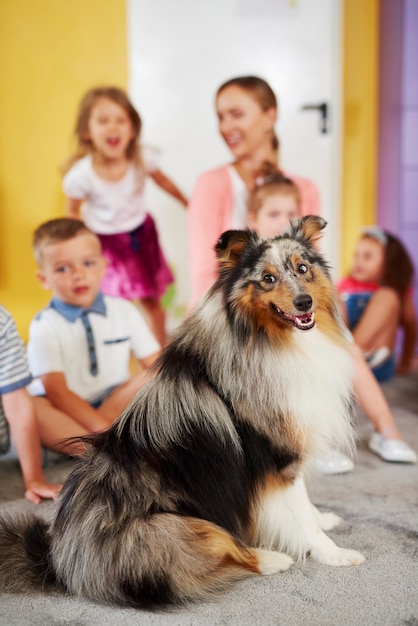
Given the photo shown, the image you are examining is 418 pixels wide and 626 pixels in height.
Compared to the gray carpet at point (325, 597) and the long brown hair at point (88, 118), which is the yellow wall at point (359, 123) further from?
the gray carpet at point (325, 597)

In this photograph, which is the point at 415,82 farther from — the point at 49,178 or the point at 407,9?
the point at 49,178

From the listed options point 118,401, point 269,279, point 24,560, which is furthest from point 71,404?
point 269,279

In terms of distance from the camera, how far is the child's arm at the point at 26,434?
2.33m

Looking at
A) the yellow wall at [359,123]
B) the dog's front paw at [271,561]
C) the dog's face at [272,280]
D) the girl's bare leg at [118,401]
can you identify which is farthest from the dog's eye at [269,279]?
the yellow wall at [359,123]

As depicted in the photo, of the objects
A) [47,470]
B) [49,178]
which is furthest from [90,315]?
[49,178]

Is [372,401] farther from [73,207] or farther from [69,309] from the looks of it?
[73,207]

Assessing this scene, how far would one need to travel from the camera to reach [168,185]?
13.6ft

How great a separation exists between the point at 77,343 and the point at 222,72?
7.40 feet

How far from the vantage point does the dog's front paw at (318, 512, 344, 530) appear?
6.77ft

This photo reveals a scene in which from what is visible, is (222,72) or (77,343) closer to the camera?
(77,343)

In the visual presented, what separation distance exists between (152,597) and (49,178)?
327cm

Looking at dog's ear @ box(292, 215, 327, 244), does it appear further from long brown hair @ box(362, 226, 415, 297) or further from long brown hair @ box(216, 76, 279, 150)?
long brown hair @ box(362, 226, 415, 297)

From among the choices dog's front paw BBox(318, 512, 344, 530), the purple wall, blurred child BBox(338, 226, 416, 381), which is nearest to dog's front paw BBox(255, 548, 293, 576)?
dog's front paw BBox(318, 512, 344, 530)

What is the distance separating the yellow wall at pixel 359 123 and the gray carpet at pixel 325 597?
273 centimetres
